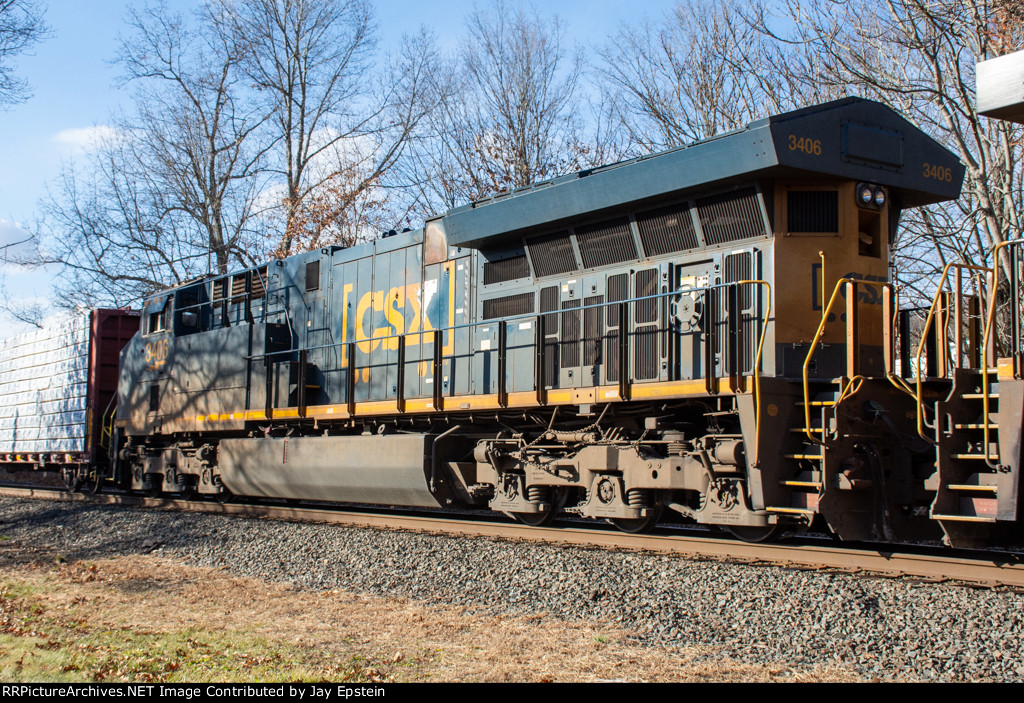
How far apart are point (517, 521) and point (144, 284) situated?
70.2 feet

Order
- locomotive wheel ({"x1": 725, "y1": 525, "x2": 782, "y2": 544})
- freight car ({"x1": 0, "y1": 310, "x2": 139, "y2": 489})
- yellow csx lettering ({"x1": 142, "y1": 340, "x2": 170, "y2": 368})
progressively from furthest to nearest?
1. freight car ({"x1": 0, "y1": 310, "x2": 139, "y2": 489})
2. yellow csx lettering ({"x1": 142, "y1": 340, "x2": 170, "y2": 368})
3. locomotive wheel ({"x1": 725, "y1": 525, "x2": 782, "y2": 544})

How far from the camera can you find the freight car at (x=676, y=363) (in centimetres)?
664

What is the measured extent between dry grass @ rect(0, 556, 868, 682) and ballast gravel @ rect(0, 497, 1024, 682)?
0.96ft

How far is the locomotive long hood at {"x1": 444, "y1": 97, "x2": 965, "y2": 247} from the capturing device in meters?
7.40

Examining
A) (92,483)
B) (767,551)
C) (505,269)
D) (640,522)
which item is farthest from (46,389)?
(767,551)

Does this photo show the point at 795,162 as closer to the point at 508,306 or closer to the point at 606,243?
the point at 606,243

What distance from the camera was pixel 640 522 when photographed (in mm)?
8602

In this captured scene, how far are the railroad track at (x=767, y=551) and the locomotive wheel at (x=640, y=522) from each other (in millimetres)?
155

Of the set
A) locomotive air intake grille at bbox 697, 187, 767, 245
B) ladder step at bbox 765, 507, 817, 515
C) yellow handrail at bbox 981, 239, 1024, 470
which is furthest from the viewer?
locomotive air intake grille at bbox 697, 187, 767, 245

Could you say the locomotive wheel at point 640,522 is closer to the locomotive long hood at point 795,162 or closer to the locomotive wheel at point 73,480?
the locomotive long hood at point 795,162

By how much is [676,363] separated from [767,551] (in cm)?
189

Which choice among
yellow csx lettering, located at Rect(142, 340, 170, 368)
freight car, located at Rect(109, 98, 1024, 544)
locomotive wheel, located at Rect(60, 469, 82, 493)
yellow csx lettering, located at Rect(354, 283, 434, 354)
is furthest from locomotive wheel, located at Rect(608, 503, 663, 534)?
locomotive wheel, located at Rect(60, 469, 82, 493)

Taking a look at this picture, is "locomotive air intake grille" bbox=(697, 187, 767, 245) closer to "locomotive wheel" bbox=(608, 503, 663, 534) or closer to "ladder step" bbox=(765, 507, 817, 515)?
"ladder step" bbox=(765, 507, 817, 515)
